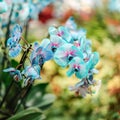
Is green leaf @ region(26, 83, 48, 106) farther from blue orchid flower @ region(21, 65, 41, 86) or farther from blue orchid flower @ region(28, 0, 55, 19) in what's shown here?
blue orchid flower @ region(21, 65, 41, 86)

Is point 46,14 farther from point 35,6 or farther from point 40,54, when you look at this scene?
point 40,54

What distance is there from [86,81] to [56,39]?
7.8 inches

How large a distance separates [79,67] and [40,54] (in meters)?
0.12

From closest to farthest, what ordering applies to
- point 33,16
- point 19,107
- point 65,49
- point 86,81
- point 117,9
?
point 65,49 → point 86,81 → point 19,107 → point 33,16 → point 117,9

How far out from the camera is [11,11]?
1.65 meters

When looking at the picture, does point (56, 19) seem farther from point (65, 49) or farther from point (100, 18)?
point (65, 49)

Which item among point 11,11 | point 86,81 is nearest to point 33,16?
point 11,11

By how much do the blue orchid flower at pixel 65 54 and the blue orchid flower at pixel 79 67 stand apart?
18mm

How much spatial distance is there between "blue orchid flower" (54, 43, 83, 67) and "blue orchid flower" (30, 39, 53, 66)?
3 centimetres

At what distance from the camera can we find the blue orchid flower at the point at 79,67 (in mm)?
1218

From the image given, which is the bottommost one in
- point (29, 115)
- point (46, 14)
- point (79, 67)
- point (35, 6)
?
point (29, 115)

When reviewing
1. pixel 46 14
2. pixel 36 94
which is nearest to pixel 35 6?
pixel 36 94

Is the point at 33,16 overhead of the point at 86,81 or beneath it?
overhead

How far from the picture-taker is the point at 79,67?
123 centimetres
